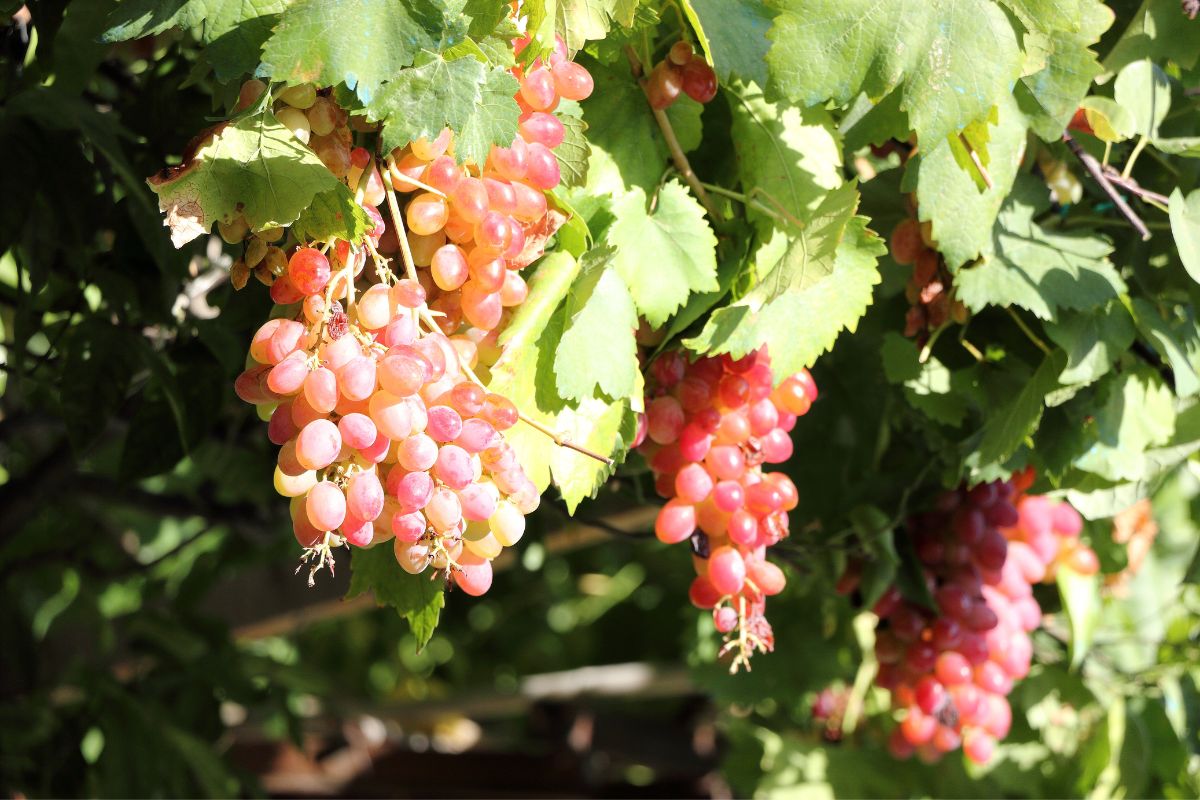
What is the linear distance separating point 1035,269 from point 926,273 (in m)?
0.07

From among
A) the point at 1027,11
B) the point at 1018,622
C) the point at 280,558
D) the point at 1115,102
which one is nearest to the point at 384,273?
the point at 1027,11

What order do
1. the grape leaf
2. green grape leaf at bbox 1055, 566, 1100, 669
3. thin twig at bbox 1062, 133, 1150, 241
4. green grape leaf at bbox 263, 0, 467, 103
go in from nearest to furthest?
1. green grape leaf at bbox 263, 0, 467, 103
2. the grape leaf
3. thin twig at bbox 1062, 133, 1150, 241
4. green grape leaf at bbox 1055, 566, 1100, 669

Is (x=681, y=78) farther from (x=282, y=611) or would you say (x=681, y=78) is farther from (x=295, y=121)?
(x=282, y=611)

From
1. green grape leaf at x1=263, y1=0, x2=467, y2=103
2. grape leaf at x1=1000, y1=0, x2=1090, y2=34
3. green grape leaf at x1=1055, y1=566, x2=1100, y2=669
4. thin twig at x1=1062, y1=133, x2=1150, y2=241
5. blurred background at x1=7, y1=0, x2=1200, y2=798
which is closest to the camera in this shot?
green grape leaf at x1=263, y1=0, x2=467, y2=103

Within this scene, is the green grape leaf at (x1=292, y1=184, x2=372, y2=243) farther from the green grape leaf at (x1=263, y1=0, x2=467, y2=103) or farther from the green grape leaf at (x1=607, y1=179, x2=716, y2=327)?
the green grape leaf at (x1=607, y1=179, x2=716, y2=327)

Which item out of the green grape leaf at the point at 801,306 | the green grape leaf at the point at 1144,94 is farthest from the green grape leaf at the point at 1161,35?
the green grape leaf at the point at 801,306

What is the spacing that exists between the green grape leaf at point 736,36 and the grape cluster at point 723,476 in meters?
0.17

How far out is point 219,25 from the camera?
55 centimetres

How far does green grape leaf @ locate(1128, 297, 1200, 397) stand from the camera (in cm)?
80

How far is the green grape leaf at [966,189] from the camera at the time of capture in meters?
0.70

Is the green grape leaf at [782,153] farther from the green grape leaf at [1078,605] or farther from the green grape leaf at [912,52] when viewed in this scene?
the green grape leaf at [1078,605]

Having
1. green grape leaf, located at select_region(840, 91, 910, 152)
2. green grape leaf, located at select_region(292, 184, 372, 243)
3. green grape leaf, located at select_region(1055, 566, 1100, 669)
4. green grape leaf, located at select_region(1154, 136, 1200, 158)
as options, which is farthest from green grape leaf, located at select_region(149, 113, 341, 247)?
green grape leaf, located at select_region(1055, 566, 1100, 669)

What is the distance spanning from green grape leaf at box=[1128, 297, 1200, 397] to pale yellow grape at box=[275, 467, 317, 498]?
1.84 feet

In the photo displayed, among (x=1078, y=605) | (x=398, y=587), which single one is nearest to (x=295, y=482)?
(x=398, y=587)
